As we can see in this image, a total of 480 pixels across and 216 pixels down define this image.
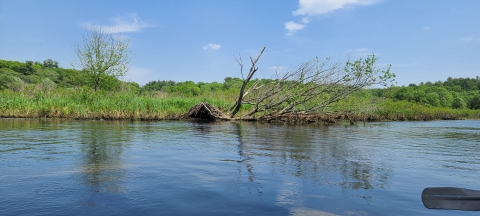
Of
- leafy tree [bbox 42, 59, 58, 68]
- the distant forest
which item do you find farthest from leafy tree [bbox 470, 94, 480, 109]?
leafy tree [bbox 42, 59, 58, 68]

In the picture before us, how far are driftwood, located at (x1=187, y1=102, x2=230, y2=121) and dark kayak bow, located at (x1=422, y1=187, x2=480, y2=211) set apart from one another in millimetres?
16398

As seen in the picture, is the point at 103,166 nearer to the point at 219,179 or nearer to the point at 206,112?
the point at 219,179

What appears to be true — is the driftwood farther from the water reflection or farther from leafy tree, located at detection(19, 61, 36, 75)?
leafy tree, located at detection(19, 61, 36, 75)

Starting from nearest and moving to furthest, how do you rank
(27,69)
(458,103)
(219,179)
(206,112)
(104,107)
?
(219,179)
(104,107)
(206,112)
(458,103)
(27,69)

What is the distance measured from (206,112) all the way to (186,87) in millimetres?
44702

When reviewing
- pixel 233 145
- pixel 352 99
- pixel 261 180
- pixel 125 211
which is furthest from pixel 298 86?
pixel 125 211

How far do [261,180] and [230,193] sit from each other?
0.82 meters

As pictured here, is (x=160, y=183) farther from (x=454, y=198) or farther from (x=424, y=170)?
(x=424, y=170)

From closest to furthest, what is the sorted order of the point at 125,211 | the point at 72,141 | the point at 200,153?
the point at 125,211 < the point at 200,153 < the point at 72,141

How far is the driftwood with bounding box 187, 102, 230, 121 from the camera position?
65.5 feet

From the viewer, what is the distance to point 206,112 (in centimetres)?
2031

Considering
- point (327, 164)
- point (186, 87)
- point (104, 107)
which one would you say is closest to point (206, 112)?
point (104, 107)

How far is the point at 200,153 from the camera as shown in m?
7.36

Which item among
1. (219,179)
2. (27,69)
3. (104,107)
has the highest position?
(27,69)
